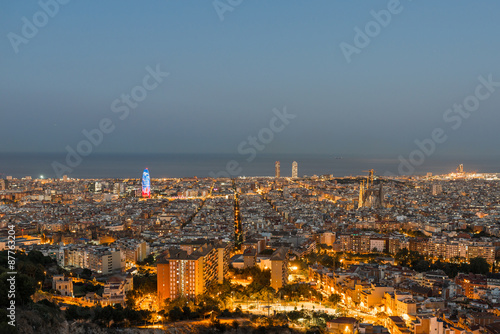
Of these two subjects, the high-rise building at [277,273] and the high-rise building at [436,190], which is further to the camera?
the high-rise building at [436,190]

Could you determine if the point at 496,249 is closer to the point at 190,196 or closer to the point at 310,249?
the point at 310,249

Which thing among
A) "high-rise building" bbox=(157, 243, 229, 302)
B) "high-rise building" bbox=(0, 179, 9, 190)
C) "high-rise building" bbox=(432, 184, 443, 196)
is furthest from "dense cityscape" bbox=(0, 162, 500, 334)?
"high-rise building" bbox=(0, 179, 9, 190)

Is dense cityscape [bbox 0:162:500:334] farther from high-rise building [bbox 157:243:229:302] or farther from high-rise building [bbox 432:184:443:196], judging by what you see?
high-rise building [bbox 432:184:443:196]

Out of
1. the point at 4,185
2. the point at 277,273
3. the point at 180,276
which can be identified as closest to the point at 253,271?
the point at 277,273

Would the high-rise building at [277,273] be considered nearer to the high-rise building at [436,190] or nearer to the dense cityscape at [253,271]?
the dense cityscape at [253,271]

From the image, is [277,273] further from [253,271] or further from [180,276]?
[180,276]

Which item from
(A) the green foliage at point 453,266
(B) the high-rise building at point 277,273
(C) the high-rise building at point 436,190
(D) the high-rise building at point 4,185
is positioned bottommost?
(A) the green foliage at point 453,266

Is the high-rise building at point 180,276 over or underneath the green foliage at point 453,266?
over

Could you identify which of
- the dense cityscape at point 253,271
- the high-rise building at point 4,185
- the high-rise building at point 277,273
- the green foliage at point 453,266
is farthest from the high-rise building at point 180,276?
the high-rise building at point 4,185
